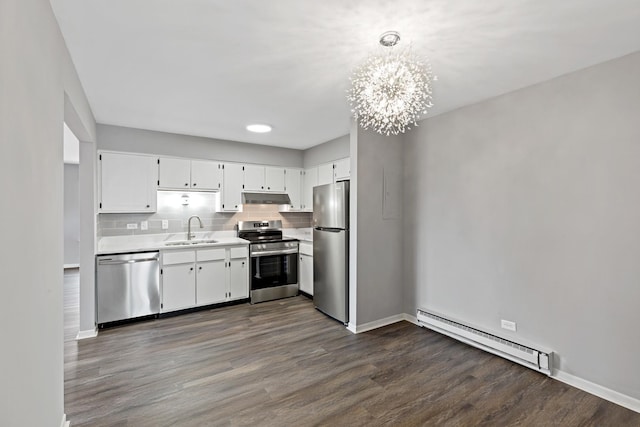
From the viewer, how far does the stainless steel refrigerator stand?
12.5 feet

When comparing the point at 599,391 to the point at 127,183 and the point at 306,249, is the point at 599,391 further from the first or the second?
the point at 127,183

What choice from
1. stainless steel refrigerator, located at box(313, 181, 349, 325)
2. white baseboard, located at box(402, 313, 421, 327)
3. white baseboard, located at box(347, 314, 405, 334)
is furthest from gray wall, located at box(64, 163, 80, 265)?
white baseboard, located at box(402, 313, 421, 327)

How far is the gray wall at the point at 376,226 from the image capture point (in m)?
3.63

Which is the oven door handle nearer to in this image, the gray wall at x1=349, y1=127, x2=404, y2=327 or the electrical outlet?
the gray wall at x1=349, y1=127, x2=404, y2=327

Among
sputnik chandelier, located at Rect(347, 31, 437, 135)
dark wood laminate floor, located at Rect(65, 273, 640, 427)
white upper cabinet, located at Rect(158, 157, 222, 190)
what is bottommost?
dark wood laminate floor, located at Rect(65, 273, 640, 427)

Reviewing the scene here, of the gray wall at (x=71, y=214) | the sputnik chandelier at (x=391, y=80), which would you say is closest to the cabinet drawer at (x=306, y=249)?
the sputnik chandelier at (x=391, y=80)

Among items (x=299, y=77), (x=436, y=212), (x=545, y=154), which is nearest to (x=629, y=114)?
(x=545, y=154)

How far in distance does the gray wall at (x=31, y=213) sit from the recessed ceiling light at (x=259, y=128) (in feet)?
7.04

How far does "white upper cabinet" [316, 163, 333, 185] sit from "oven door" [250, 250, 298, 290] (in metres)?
1.25

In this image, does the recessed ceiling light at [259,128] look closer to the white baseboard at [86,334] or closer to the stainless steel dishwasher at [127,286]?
the stainless steel dishwasher at [127,286]

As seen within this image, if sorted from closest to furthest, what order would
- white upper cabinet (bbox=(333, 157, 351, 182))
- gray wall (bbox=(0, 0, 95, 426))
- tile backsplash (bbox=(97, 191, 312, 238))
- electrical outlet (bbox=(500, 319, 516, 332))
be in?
1. gray wall (bbox=(0, 0, 95, 426))
2. electrical outlet (bbox=(500, 319, 516, 332))
3. tile backsplash (bbox=(97, 191, 312, 238))
4. white upper cabinet (bbox=(333, 157, 351, 182))

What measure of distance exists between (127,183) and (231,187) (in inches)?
54.4

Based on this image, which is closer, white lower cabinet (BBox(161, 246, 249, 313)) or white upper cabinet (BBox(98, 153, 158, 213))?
white upper cabinet (BBox(98, 153, 158, 213))

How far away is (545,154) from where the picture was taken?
2680 mm
